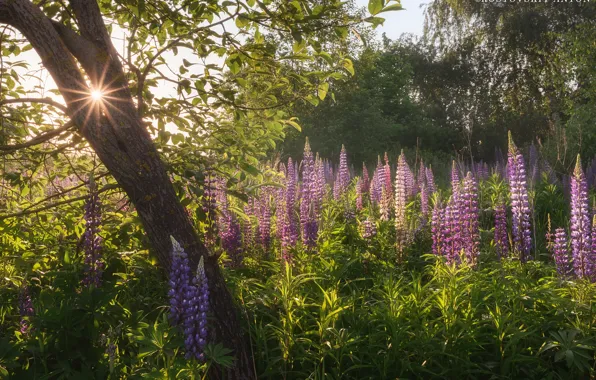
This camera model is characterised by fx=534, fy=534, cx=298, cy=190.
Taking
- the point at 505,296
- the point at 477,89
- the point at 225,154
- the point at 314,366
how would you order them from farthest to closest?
1. the point at 477,89
2. the point at 225,154
3. the point at 505,296
4. the point at 314,366

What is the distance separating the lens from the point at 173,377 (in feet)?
8.39

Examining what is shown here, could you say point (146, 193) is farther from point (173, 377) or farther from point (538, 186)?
point (538, 186)

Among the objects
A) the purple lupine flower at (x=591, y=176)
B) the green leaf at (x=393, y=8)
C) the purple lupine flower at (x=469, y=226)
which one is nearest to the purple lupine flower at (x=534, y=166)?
the purple lupine flower at (x=591, y=176)

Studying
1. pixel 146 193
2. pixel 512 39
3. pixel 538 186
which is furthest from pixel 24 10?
pixel 512 39

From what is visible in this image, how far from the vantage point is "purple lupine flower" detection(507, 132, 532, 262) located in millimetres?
5617

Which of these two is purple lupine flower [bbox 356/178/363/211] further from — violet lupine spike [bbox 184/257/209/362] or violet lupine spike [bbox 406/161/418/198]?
violet lupine spike [bbox 184/257/209/362]

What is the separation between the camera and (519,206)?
576cm

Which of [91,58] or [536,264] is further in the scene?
[536,264]

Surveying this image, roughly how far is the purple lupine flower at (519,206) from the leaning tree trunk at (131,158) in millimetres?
3339

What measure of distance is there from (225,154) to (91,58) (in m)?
1.74

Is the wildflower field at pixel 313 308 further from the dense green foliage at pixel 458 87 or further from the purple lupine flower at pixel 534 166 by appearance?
the dense green foliage at pixel 458 87

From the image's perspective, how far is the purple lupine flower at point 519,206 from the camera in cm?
562

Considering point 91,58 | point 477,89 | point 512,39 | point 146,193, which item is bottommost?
point 146,193

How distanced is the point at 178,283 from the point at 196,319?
208 mm
